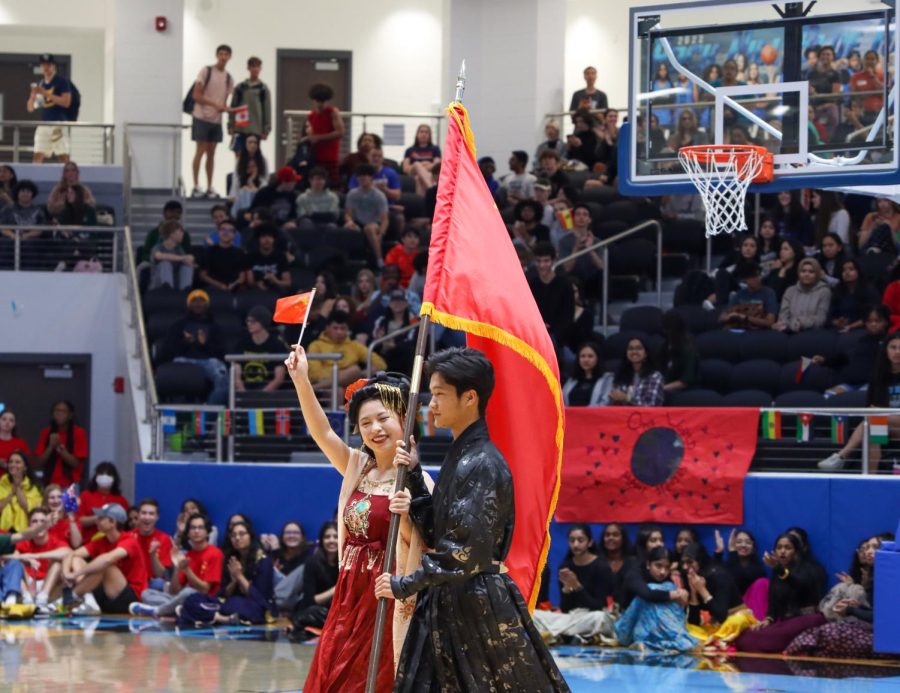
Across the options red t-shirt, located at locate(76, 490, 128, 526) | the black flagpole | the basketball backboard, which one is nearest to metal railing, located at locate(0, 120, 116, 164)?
red t-shirt, located at locate(76, 490, 128, 526)

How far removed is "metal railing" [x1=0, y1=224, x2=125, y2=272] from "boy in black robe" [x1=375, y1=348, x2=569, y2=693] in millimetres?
14387

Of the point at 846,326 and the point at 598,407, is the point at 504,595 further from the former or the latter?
the point at 846,326

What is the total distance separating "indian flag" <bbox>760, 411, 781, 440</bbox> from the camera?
14.2 metres

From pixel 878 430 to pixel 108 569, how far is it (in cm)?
747

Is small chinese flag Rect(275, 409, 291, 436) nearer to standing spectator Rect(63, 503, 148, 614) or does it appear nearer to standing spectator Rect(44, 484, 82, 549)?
standing spectator Rect(63, 503, 148, 614)

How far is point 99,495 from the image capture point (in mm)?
17234

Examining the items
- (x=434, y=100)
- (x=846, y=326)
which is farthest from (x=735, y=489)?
(x=434, y=100)

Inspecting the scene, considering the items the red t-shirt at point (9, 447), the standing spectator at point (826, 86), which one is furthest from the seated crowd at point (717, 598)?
the red t-shirt at point (9, 447)

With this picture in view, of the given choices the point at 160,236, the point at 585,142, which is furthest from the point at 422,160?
the point at 160,236

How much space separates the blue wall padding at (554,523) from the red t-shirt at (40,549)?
100 cm

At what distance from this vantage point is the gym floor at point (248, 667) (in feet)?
37.0

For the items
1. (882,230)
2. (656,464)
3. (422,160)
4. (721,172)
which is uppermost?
(422,160)

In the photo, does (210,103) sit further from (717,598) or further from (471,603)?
(471,603)

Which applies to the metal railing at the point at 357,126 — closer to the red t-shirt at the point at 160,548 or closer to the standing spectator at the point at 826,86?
the red t-shirt at the point at 160,548
